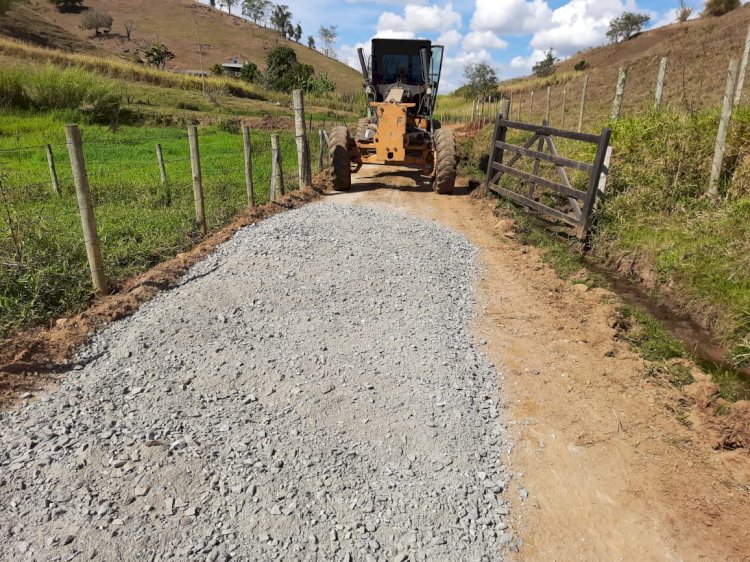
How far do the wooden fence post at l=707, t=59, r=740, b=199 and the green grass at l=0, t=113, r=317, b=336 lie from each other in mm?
7348

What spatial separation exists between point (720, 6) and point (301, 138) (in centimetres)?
4621

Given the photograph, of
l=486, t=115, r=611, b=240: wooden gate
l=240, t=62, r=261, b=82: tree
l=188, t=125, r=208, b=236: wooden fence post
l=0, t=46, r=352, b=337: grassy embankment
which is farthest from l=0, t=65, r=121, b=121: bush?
l=240, t=62, r=261, b=82: tree

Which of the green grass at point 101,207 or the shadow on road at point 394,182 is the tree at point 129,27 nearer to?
the green grass at point 101,207

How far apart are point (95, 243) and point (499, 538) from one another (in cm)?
449

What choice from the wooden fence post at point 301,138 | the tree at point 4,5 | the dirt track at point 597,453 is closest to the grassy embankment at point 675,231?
the dirt track at point 597,453

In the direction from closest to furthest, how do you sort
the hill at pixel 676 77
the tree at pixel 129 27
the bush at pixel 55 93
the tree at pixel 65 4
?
the hill at pixel 676 77 < the bush at pixel 55 93 < the tree at pixel 129 27 < the tree at pixel 65 4

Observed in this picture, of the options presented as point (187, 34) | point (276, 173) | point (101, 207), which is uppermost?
point (187, 34)

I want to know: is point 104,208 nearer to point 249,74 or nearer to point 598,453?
point 598,453

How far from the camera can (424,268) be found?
6215 mm

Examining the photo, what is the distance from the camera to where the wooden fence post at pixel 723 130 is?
21.5ft

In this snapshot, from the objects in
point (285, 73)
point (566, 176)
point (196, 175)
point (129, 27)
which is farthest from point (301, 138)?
point (129, 27)

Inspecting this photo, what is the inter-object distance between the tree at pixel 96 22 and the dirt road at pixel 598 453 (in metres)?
91.7

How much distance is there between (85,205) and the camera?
4.76 m

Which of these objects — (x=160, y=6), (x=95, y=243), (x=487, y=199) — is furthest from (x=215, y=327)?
(x=160, y=6)
